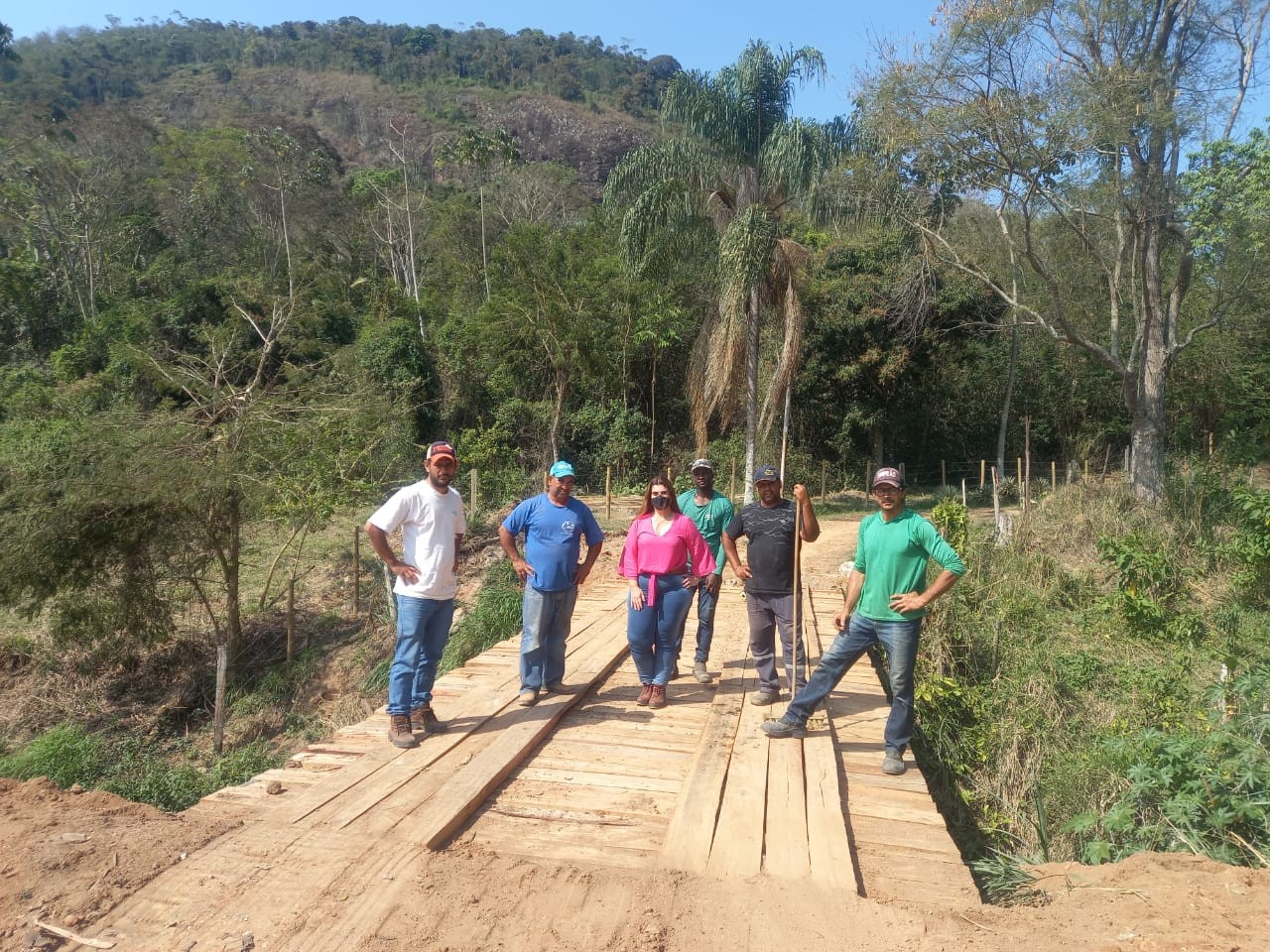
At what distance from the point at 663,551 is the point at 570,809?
180 centimetres

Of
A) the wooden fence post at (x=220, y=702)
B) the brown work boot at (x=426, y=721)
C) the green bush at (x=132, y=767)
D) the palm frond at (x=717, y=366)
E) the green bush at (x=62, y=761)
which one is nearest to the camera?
the brown work boot at (x=426, y=721)

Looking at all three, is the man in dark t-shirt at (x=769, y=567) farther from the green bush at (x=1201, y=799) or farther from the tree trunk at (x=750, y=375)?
the tree trunk at (x=750, y=375)

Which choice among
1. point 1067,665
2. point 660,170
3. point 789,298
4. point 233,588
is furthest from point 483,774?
point 660,170

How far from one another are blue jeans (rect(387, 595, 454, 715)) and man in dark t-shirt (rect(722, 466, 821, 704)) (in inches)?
73.1

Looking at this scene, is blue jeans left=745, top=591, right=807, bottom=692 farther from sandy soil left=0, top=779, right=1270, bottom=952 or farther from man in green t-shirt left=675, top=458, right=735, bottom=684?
sandy soil left=0, top=779, right=1270, bottom=952

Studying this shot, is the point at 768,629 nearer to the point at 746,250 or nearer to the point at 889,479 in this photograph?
the point at 889,479

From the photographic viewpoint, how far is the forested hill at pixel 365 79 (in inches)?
3174

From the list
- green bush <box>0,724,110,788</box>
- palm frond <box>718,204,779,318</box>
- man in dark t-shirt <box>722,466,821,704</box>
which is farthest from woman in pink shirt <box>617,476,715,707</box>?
palm frond <box>718,204,779,318</box>

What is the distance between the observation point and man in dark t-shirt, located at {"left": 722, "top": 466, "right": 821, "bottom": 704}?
17.3 feet

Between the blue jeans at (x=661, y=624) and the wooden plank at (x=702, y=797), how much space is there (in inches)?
18.0

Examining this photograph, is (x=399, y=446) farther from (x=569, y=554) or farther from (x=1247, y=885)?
(x=1247, y=885)

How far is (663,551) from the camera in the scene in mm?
5301

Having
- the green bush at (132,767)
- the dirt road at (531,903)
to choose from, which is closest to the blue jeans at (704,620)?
the dirt road at (531,903)

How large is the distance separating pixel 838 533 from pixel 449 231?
2645cm
